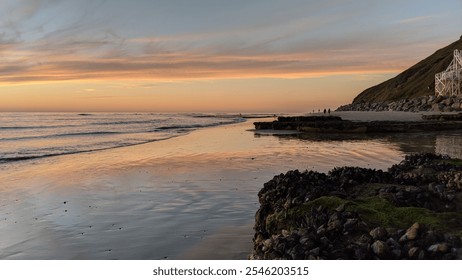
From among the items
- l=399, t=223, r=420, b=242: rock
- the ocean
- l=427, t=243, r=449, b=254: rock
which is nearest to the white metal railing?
the ocean

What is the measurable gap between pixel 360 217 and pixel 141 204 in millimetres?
6763

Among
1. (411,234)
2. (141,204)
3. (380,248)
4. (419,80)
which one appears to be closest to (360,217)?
(411,234)

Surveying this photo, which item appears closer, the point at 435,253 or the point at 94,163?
the point at 435,253

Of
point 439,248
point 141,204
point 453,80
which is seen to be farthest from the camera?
point 453,80

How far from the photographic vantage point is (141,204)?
1104 centimetres

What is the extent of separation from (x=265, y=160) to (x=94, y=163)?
9.47 meters

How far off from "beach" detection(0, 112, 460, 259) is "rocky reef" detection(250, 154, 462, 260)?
45.2 inches

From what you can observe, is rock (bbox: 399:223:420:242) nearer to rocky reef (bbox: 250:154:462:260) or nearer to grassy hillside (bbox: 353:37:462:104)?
rocky reef (bbox: 250:154:462:260)

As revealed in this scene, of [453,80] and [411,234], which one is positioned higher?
[453,80]

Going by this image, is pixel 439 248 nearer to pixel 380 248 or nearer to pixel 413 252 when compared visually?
pixel 413 252

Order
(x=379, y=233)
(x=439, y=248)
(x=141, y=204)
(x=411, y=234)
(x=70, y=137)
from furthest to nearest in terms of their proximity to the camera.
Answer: (x=70, y=137)
(x=141, y=204)
(x=379, y=233)
(x=411, y=234)
(x=439, y=248)

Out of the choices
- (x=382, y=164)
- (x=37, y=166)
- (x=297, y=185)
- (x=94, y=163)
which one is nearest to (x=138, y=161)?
(x=94, y=163)
